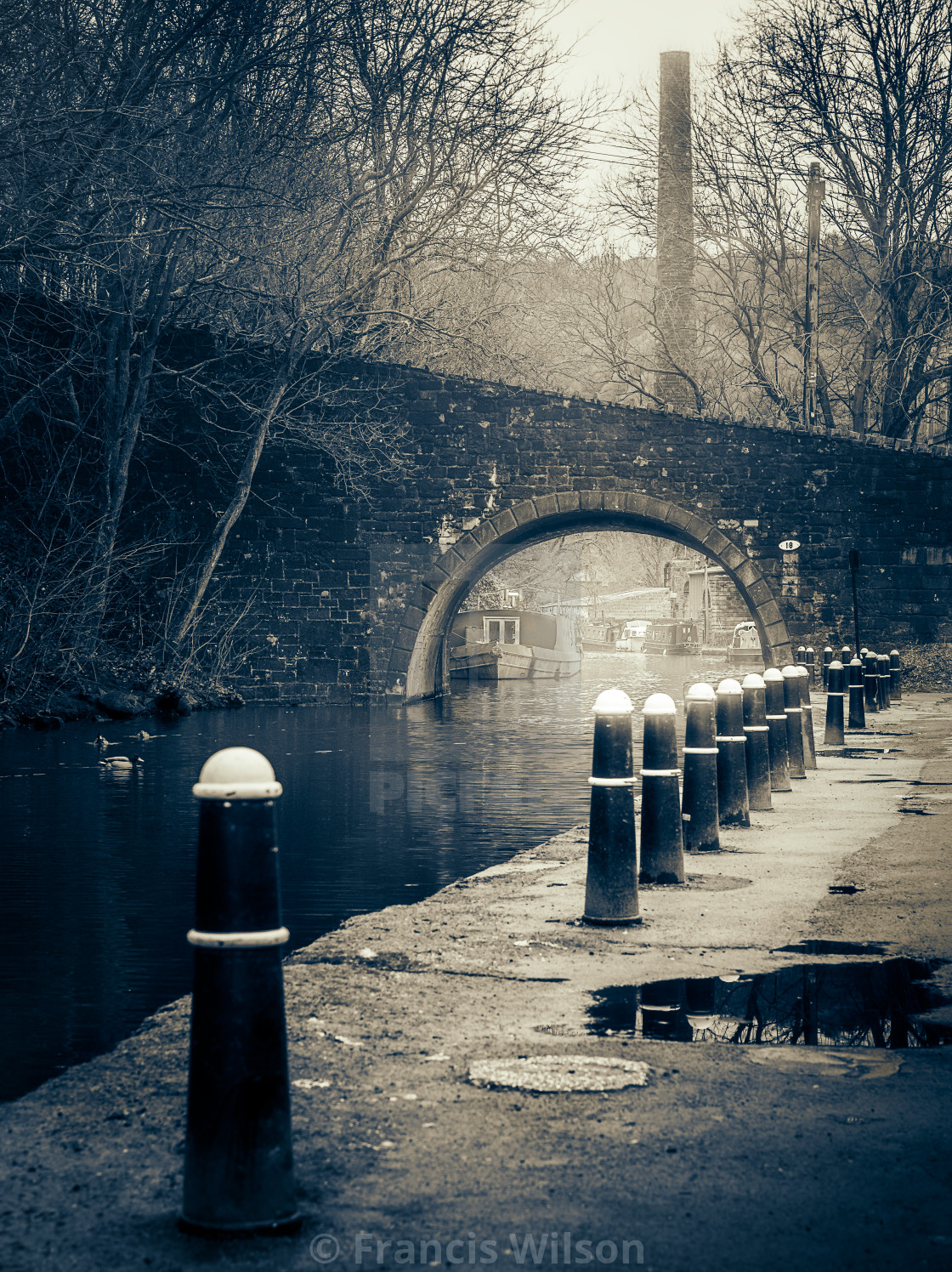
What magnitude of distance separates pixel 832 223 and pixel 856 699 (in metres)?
16.2

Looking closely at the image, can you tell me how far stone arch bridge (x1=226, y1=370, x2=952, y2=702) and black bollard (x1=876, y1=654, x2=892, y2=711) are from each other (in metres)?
3.97

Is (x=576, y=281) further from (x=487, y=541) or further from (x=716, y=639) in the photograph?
(x=716, y=639)

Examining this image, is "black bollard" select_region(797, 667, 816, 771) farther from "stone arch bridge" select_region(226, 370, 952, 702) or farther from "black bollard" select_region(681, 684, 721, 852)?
"stone arch bridge" select_region(226, 370, 952, 702)

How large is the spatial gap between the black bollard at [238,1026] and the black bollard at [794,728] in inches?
292

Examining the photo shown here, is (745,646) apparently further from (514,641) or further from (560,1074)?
(560,1074)

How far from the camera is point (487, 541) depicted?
22.6 meters

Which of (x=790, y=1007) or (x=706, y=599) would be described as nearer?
(x=790, y=1007)

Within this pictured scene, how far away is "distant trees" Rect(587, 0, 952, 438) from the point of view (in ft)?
85.2

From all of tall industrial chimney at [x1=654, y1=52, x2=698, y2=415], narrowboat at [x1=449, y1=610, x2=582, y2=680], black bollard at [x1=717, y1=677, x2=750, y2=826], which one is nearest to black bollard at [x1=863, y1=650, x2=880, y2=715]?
black bollard at [x1=717, y1=677, x2=750, y2=826]

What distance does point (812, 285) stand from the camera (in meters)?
26.7

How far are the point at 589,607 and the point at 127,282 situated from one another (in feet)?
209

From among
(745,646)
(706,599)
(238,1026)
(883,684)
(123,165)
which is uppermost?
(123,165)

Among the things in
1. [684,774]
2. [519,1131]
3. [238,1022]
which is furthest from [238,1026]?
[684,774]

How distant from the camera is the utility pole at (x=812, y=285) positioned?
26375 millimetres
